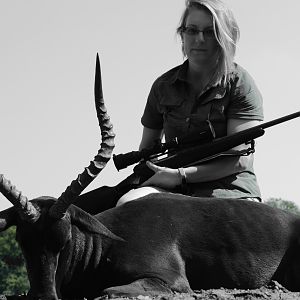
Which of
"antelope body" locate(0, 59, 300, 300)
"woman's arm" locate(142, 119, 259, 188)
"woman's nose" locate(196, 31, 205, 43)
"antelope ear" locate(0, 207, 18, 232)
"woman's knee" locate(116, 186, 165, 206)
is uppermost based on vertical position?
"woman's nose" locate(196, 31, 205, 43)

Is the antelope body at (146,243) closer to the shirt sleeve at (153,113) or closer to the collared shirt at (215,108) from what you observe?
the collared shirt at (215,108)

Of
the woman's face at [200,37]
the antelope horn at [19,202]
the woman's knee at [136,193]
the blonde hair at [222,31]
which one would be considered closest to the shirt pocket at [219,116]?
the blonde hair at [222,31]

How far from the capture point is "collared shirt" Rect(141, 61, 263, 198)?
361 inches

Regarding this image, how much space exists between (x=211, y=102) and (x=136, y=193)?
3.65 ft

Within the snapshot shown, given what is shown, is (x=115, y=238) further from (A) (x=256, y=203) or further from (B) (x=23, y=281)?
(B) (x=23, y=281)

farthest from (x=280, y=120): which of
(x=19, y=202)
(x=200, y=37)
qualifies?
(x=19, y=202)

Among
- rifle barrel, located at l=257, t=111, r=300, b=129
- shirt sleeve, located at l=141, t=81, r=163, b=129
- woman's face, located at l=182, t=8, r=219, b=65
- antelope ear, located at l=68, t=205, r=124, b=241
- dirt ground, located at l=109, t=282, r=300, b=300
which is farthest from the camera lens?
shirt sleeve, located at l=141, t=81, r=163, b=129

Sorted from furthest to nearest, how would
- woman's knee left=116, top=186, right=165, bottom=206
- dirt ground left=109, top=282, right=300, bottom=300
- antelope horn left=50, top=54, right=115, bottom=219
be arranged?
woman's knee left=116, top=186, right=165, bottom=206 < antelope horn left=50, top=54, right=115, bottom=219 < dirt ground left=109, top=282, right=300, bottom=300

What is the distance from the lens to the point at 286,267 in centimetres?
863

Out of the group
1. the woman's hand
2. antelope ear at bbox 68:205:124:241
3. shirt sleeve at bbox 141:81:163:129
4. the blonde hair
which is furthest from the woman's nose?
antelope ear at bbox 68:205:124:241

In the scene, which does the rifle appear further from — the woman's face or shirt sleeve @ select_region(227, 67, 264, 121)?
the woman's face

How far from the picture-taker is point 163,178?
29.8ft

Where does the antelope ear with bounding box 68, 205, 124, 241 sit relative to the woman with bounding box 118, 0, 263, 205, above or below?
below

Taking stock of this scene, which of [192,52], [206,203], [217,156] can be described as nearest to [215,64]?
[192,52]
